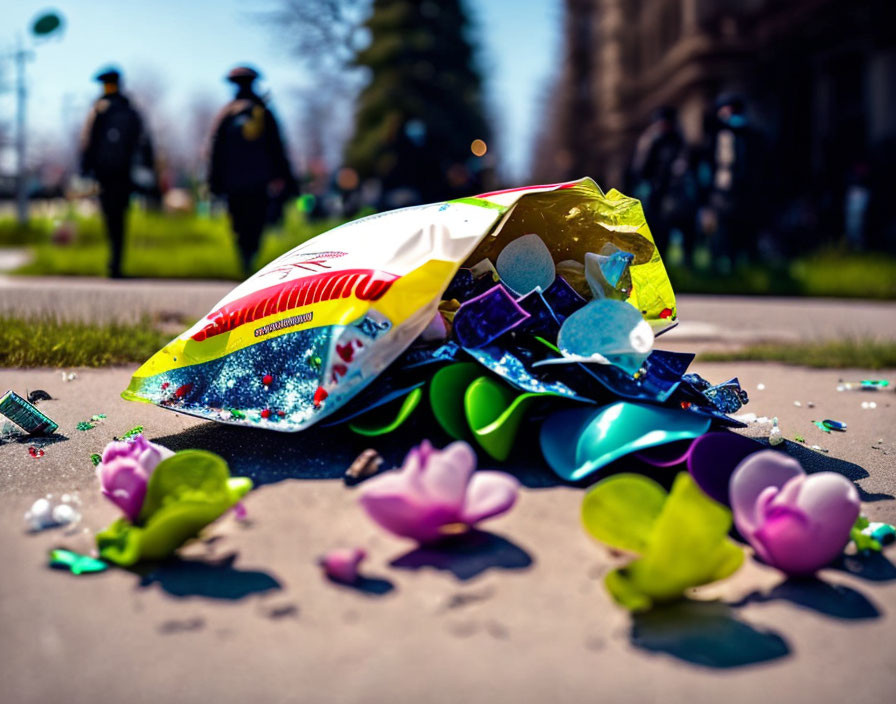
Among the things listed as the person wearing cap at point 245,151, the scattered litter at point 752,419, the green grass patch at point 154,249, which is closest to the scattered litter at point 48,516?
the scattered litter at point 752,419

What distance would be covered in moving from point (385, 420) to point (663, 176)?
691 cm

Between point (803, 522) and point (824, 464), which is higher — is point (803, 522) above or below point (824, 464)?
above

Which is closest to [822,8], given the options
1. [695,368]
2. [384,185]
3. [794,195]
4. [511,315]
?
[794,195]

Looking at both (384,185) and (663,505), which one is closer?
(663,505)

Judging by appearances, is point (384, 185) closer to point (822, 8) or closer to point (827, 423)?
point (827, 423)

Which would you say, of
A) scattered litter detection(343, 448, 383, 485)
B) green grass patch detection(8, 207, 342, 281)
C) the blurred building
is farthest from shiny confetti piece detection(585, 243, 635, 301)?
the blurred building

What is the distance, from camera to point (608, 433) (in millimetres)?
2131

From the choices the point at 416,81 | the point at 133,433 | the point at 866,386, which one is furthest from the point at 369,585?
the point at 416,81

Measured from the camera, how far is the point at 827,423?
2.94 m

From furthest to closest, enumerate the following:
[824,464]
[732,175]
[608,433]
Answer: [732,175] < [824,464] < [608,433]

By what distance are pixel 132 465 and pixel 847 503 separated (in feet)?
4.86

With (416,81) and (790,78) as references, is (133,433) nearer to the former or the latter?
(790,78)

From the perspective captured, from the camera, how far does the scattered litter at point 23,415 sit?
8.19ft

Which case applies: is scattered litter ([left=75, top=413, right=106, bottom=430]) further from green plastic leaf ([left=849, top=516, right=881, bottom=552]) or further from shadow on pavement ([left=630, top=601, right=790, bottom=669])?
green plastic leaf ([left=849, top=516, right=881, bottom=552])
